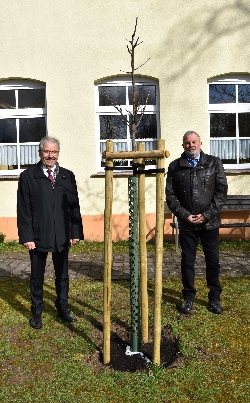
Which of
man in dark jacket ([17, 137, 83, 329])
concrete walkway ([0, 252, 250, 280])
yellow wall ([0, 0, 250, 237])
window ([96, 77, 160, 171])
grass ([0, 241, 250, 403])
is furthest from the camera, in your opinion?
window ([96, 77, 160, 171])

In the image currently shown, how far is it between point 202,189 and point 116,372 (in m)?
1.98

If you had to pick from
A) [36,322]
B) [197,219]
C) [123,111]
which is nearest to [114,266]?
[36,322]

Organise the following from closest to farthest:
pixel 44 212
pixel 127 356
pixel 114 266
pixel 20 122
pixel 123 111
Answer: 1. pixel 127 356
2. pixel 44 212
3. pixel 114 266
4. pixel 123 111
5. pixel 20 122

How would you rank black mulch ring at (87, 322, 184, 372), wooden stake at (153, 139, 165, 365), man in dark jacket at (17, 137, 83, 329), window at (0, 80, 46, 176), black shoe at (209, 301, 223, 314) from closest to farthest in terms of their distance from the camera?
wooden stake at (153, 139, 165, 365), black mulch ring at (87, 322, 184, 372), man in dark jacket at (17, 137, 83, 329), black shoe at (209, 301, 223, 314), window at (0, 80, 46, 176)

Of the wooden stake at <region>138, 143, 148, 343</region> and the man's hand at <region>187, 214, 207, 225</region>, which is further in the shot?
the man's hand at <region>187, 214, 207, 225</region>

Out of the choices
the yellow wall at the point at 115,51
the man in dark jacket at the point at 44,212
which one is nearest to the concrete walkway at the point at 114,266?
the man in dark jacket at the point at 44,212

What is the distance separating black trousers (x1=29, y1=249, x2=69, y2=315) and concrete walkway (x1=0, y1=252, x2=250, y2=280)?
1736 millimetres

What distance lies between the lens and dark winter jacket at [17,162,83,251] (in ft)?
14.1

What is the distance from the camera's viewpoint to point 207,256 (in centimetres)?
480

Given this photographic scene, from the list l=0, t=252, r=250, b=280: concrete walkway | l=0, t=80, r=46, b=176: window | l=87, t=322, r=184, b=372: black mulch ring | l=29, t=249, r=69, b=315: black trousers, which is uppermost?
l=0, t=80, r=46, b=176: window

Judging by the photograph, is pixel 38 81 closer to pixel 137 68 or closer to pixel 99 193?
pixel 137 68

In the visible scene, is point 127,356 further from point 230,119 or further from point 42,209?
point 230,119

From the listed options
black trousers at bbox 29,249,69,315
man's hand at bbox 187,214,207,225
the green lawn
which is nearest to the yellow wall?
the green lawn

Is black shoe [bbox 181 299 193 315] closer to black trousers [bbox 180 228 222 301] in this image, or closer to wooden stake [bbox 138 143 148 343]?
black trousers [bbox 180 228 222 301]
